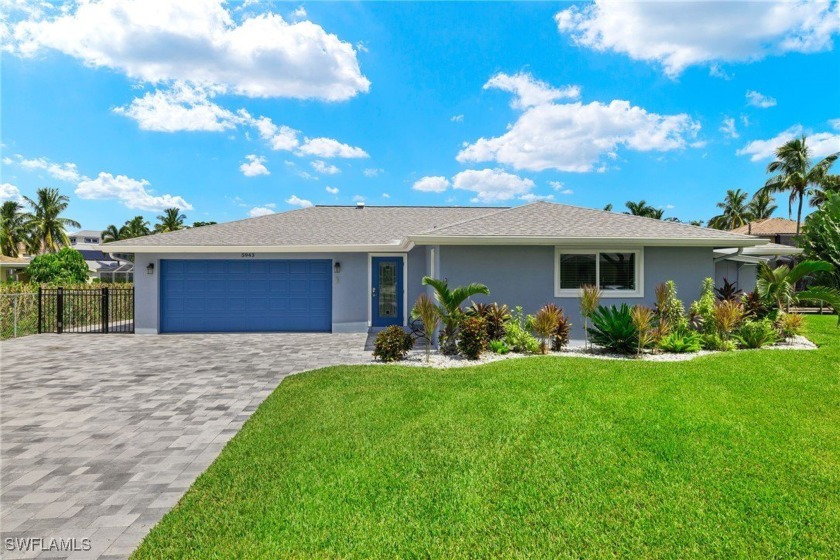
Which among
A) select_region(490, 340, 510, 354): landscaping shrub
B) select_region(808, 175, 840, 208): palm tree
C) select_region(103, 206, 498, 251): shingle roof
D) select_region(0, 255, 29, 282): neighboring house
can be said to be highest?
select_region(808, 175, 840, 208): palm tree

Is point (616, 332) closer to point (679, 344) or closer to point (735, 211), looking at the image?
point (679, 344)

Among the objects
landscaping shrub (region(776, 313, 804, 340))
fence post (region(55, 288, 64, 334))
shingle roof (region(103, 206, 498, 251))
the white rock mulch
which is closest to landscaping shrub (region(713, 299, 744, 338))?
the white rock mulch

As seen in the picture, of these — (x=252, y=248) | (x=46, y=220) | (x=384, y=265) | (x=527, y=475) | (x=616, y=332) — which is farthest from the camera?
(x=46, y=220)

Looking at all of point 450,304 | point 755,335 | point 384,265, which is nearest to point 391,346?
point 450,304

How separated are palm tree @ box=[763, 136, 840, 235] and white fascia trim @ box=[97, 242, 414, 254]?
41.3 meters

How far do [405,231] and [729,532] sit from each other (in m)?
13.7

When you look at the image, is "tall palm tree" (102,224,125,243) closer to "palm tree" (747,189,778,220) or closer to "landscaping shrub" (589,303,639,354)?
"landscaping shrub" (589,303,639,354)

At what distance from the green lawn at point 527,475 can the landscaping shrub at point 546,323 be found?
9.18 feet

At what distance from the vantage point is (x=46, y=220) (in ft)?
159

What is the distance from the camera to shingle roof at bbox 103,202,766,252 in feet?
35.4

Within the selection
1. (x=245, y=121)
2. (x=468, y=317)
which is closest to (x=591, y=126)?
(x=468, y=317)

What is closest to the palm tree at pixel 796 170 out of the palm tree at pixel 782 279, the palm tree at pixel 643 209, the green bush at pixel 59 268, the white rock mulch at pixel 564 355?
the palm tree at pixel 643 209

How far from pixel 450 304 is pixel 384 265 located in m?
5.61

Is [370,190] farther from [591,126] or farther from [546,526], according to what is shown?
[546,526]
